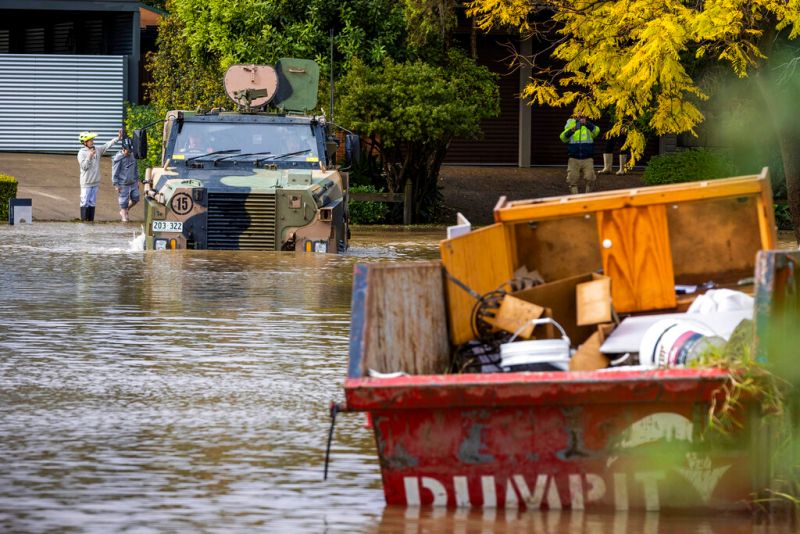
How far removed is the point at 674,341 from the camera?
311 inches

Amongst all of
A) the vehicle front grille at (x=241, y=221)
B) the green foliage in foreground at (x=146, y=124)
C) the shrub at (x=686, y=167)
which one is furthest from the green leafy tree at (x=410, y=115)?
the vehicle front grille at (x=241, y=221)

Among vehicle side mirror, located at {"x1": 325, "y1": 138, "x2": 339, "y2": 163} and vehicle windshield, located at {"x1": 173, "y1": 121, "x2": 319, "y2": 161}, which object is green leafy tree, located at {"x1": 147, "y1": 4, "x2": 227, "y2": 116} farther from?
vehicle windshield, located at {"x1": 173, "y1": 121, "x2": 319, "y2": 161}

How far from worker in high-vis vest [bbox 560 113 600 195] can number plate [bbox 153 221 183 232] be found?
45.2 feet

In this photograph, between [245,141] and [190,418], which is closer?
[190,418]

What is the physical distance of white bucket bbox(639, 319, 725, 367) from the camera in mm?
7664

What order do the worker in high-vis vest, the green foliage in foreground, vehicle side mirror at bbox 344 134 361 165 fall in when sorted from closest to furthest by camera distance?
vehicle side mirror at bbox 344 134 361 165, the worker in high-vis vest, the green foliage in foreground

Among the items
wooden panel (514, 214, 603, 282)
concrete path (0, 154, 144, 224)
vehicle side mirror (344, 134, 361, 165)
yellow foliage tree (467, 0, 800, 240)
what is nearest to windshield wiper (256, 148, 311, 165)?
vehicle side mirror (344, 134, 361, 165)

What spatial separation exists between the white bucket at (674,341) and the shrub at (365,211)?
24.0 m

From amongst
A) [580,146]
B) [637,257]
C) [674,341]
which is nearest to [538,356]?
[674,341]

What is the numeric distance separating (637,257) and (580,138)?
25267 mm

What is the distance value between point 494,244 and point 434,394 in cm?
246

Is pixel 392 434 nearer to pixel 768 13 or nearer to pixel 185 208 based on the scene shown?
pixel 185 208

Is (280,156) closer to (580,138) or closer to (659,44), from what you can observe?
(659,44)

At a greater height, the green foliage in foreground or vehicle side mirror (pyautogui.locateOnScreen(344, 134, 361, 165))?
the green foliage in foreground
